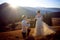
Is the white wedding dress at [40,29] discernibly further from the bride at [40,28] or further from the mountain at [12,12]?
the mountain at [12,12]

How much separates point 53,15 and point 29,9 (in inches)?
19.8

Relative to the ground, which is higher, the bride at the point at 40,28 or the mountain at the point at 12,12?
the mountain at the point at 12,12

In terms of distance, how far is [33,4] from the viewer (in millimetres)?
2943

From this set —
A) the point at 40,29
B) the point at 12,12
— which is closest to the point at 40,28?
the point at 40,29

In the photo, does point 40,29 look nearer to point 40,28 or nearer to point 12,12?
point 40,28

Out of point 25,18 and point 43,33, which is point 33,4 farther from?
point 43,33

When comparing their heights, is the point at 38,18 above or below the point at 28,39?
above

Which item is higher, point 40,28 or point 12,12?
point 12,12

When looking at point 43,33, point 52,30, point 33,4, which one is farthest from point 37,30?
point 33,4

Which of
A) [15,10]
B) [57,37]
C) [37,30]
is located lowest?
[57,37]

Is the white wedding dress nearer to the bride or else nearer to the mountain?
the bride

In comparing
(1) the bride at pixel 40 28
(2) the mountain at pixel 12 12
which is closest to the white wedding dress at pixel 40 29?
(1) the bride at pixel 40 28

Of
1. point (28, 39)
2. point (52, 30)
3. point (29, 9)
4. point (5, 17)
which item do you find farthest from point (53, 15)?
point (5, 17)

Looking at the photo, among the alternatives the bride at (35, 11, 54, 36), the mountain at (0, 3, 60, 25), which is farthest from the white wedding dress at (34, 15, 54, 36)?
the mountain at (0, 3, 60, 25)
